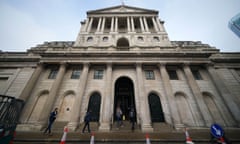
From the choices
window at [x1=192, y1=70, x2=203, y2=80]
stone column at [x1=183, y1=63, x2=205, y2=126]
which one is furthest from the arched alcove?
window at [x1=192, y1=70, x2=203, y2=80]

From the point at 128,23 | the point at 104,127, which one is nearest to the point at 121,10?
the point at 128,23

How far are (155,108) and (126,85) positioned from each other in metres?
5.11

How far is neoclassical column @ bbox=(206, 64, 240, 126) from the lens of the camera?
9.79 metres

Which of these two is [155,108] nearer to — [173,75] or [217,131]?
[173,75]

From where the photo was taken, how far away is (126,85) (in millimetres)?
14633

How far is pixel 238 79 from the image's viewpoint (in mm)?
12289

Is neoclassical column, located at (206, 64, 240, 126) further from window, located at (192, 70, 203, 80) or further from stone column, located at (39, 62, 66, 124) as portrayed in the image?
stone column, located at (39, 62, 66, 124)

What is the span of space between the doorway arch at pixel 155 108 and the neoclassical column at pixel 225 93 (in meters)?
6.78

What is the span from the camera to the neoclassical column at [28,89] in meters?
10.1

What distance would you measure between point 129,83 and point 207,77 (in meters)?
10.2

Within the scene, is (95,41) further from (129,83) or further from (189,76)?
(189,76)

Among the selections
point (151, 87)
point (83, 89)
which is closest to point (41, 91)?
point (83, 89)

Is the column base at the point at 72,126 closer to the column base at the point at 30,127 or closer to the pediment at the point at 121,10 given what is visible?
the column base at the point at 30,127

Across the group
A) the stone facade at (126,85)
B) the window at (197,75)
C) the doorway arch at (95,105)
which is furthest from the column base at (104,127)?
the window at (197,75)
